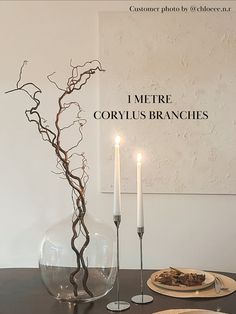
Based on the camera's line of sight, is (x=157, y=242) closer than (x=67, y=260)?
No

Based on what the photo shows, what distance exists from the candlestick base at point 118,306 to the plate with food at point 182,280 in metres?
0.18

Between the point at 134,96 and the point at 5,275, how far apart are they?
1.10 meters

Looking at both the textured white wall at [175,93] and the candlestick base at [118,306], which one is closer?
the candlestick base at [118,306]

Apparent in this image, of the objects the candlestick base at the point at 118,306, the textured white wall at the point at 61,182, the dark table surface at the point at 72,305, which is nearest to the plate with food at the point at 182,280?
the dark table surface at the point at 72,305

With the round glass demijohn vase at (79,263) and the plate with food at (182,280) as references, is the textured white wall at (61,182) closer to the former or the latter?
the plate with food at (182,280)

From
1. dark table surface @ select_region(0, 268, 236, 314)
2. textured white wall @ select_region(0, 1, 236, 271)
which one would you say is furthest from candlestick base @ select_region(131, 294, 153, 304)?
textured white wall @ select_region(0, 1, 236, 271)

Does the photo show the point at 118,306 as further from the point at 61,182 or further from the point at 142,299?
the point at 61,182

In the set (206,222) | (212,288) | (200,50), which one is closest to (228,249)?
(206,222)

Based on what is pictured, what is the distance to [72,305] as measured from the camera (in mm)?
1397

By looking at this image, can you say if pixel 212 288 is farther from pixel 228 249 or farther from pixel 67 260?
pixel 228 249

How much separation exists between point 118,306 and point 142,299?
3.8 inches

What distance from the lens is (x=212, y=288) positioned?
1528 mm

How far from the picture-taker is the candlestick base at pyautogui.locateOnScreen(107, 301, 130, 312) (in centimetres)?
137

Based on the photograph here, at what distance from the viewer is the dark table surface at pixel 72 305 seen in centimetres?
136
